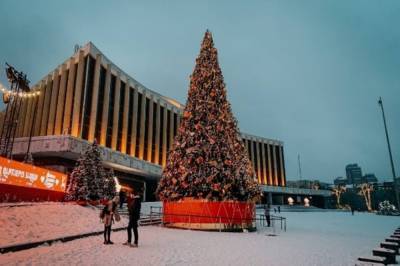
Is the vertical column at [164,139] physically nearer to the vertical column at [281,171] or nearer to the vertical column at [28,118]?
the vertical column at [28,118]

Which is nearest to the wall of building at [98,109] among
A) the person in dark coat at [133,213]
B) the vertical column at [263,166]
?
the person in dark coat at [133,213]

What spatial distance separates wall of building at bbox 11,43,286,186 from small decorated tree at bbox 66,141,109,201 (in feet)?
40.8

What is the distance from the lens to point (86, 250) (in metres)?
7.79

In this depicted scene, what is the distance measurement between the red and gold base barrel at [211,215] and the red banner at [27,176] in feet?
24.9

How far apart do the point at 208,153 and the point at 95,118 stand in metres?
25.3

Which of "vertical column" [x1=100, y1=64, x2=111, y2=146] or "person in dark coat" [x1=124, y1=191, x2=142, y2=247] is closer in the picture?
"person in dark coat" [x1=124, y1=191, x2=142, y2=247]

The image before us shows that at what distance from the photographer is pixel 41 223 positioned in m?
10.8

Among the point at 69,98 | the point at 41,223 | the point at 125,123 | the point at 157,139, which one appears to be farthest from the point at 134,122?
the point at 41,223

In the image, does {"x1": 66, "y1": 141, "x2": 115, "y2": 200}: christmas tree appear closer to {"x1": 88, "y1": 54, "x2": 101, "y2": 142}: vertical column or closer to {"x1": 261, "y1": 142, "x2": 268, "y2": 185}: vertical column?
{"x1": 88, "y1": 54, "x2": 101, "y2": 142}: vertical column

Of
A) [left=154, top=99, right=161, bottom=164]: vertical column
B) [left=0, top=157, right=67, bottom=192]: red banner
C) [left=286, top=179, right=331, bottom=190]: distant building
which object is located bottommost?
[left=0, top=157, right=67, bottom=192]: red banner

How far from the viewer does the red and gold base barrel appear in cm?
1512

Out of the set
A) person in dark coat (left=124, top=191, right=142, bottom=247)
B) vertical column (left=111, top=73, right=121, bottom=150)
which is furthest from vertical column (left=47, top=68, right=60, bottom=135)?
person in dark coat (left=124, top=191, right=142, bottom=247)

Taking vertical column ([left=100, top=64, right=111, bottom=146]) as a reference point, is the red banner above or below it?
below

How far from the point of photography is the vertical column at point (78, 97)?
34.6 m
